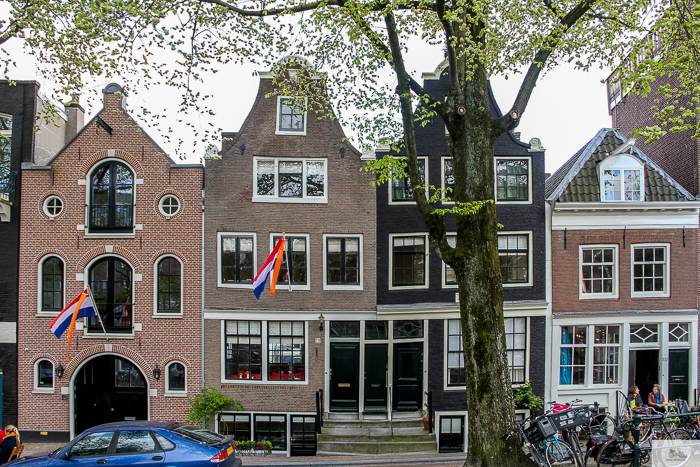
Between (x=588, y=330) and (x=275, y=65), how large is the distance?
11904 mm

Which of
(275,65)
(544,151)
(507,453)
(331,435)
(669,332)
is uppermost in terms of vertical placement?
(275,65)

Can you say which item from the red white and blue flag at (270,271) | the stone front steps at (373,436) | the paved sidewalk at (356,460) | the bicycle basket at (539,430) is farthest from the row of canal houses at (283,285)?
the bicycle basket at (539,430)

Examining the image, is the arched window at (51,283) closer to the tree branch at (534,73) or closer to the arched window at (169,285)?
the arched window at (169,285)

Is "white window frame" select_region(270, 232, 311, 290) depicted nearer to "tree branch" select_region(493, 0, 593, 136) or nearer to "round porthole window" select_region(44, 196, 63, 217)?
"round porthole window" select_region(44, 196, 63, 217)

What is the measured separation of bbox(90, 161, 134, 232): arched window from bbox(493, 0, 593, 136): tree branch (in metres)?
10.9

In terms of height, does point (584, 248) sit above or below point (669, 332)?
above

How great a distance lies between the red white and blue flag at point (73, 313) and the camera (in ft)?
39.3

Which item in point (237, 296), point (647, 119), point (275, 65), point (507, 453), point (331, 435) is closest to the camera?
point (507, 453)

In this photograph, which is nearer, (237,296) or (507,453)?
(507,453)

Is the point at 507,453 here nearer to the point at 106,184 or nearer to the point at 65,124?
the point at 106,184

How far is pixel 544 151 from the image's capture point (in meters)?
13.8

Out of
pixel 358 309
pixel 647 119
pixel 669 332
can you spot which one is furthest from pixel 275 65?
pixel 647 119

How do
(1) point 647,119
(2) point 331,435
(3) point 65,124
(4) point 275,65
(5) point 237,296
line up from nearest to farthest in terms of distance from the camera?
(4) point 275,65, (2) point 331,435, (5) point 237,296, (3) point 65,124, (1) point 647,119

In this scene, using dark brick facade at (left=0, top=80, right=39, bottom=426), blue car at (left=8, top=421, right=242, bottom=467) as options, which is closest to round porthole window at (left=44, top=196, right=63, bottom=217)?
dark brick facade at (left=0, top=80, right=39, bottom=426)
